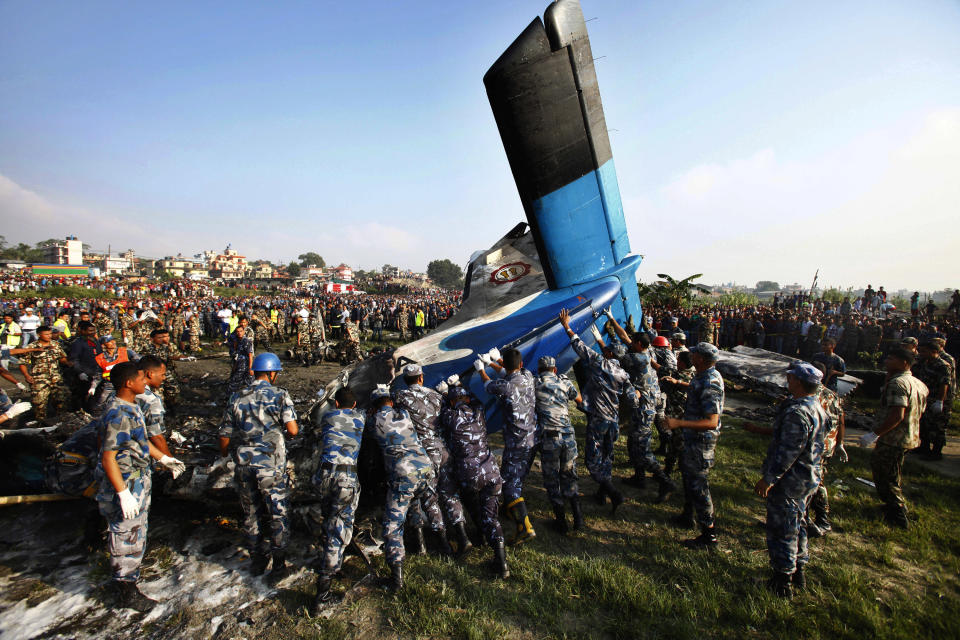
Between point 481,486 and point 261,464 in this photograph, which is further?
point 481,486

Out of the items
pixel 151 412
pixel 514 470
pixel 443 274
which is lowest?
pixel 514 470

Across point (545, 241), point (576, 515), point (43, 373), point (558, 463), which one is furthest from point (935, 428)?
point (43, 373)

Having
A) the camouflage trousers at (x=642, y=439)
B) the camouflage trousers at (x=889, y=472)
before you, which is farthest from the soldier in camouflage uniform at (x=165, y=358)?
the camouflage trousers at (x=889, y=472)

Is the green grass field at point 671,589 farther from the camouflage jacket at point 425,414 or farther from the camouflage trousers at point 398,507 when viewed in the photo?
the camouflage jacket at point 425,414

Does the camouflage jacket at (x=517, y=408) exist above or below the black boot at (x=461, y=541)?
above

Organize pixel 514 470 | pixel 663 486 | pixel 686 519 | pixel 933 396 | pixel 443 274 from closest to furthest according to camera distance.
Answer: pixel 514 470 < pixel 686 519 < pixel 663 486 < pixel 933 396 < pixel 443 274

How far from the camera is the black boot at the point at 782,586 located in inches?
134

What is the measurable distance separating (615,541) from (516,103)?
18.9ft

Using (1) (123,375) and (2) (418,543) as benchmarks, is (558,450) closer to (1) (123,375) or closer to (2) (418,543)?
(2) (418,543)

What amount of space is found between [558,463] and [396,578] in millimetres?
2087

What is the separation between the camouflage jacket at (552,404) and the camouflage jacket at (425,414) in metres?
1.21

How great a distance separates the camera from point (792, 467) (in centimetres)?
344

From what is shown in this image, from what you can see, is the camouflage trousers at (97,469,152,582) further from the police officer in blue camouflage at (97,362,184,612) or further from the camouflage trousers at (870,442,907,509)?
the camouflage trousers at (870,442,907,509)

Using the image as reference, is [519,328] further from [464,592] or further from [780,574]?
[780,574]
